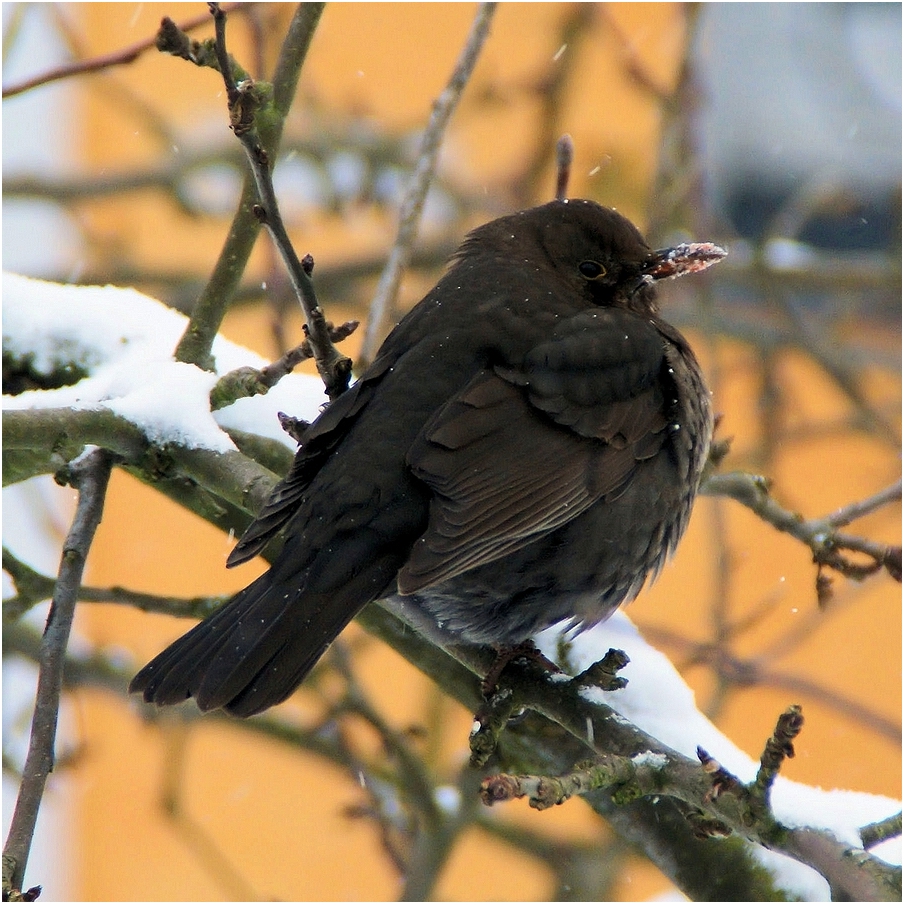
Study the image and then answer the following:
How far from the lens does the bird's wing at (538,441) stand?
2.70 meters

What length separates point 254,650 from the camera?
2.51 m

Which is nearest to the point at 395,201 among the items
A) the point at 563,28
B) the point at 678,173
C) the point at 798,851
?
the point at 563,28

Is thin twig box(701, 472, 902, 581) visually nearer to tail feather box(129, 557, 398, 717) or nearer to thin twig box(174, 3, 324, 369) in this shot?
tail feather box(129, 557, 398, 717)

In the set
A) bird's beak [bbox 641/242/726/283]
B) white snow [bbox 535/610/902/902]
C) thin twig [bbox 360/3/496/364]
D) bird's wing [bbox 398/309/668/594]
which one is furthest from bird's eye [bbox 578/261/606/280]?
white snow [bbox 535/610/902/902]

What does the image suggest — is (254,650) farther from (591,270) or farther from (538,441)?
(591,270)

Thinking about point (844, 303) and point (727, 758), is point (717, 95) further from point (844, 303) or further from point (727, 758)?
point (727, 758)

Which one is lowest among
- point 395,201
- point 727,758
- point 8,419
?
point 727,758

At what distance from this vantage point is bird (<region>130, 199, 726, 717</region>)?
102 inches

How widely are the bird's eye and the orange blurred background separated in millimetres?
3273

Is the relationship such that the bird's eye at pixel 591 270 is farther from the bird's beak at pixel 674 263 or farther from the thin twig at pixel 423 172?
the thin twig at pixel 423 172

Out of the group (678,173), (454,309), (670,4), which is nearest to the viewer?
(454,309)

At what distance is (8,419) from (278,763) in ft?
19.3

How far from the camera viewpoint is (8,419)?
99.5 inches

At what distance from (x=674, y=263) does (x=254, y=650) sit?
1638mm
